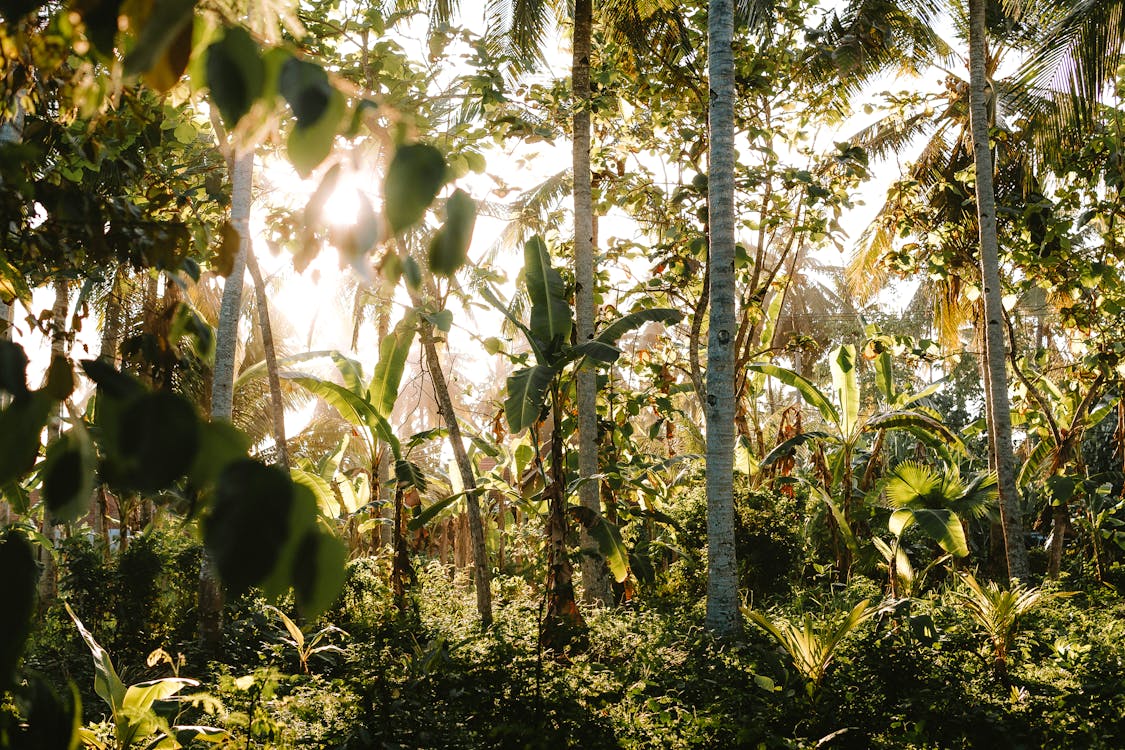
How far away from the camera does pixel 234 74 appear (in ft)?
2.41

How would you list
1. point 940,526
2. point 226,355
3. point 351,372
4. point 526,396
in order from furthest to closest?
point 351,372 < point 940,526 < point 226,355 < point 526,396

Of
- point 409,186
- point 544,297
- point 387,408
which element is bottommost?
point 409,186

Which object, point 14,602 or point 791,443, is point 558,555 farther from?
point 14,602

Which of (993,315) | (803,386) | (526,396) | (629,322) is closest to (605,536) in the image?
(526,396)

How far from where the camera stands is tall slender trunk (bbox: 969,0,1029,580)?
8438 mm

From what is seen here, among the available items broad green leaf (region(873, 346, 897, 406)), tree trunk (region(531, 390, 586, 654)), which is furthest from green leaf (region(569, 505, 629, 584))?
broad green leaf (region(873, 346, 897, 406))

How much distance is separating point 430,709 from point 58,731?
365 centimetres

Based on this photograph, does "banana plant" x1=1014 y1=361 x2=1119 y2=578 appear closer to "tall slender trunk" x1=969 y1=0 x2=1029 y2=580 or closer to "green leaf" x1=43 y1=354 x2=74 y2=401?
"tall slender trunk" x1=969 y1=0 x2=1029 y2=580

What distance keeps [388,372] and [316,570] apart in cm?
723

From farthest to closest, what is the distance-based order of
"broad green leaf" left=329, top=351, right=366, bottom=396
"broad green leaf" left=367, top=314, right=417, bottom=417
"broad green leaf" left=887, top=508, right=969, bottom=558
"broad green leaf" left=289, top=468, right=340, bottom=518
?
"broad green leaf" left=329, top=351, right=366, bottom=396 → "broad green leaf" left=289, top=468, right=340, bottom=518 → "broad green leaf" left=887, top=508, right=969, bottom=558 → "broad green leaf" left=367, top=314, right=417, bottom=417

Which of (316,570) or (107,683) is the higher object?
(316,570)

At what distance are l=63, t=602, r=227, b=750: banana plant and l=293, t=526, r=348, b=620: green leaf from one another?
11.6 feet

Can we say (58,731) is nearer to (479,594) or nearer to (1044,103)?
(479,594)

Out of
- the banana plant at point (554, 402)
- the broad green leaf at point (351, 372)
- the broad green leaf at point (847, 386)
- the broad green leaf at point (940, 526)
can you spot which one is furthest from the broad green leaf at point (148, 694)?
the broad green leaf at point (847, 386)
